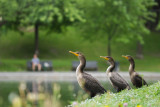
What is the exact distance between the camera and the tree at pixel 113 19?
112 feet

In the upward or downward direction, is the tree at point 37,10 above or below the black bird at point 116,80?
below

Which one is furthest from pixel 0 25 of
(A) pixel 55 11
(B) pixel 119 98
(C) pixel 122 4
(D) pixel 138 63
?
(B) pixel 119 98

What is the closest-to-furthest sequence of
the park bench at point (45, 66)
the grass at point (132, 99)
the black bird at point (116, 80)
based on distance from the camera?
the grass at point (132, 99) → the black bird at point (116, 80) → the park bench at point (45, 66)

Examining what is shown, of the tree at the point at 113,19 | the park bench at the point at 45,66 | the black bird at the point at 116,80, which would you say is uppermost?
the black bird at the point at 116,80

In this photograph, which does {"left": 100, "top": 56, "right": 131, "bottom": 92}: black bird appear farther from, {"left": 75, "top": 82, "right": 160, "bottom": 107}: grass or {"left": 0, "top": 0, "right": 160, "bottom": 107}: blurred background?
{"left": 0, "top": 0, "right": 160, "bottom": 107}: blurred background

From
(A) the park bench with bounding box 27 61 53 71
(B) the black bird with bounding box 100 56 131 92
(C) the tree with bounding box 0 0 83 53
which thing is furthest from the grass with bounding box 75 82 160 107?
(A) the park bench with bounding box 27 61 53 71

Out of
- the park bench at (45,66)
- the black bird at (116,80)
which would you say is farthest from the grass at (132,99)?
the park bench at (45,66)

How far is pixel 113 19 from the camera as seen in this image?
1328 inches

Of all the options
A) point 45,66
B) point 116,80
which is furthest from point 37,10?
point 116,80

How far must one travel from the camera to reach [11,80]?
24.3 m

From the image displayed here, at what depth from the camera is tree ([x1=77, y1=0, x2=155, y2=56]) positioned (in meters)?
34.0

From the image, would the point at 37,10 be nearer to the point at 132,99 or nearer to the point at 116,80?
the point at 116,80

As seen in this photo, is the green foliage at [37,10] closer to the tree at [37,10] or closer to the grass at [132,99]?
the tree at [37,10]

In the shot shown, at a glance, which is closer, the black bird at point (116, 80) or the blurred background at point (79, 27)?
the black bird at point (116, 80)
